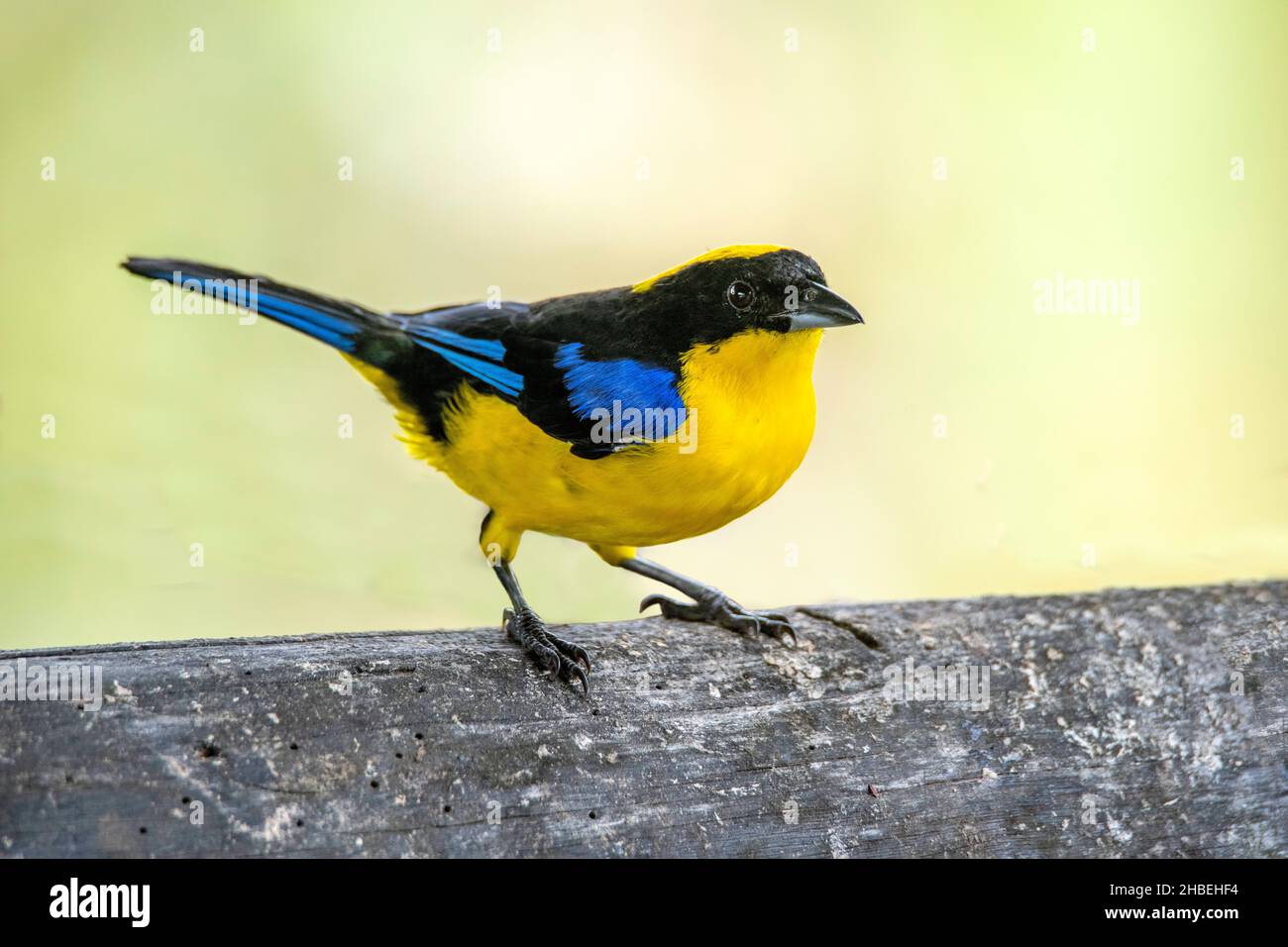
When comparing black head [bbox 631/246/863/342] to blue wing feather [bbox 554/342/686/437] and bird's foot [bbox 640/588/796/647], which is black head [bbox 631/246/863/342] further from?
bird's foot [bbox 640/588/796/647]

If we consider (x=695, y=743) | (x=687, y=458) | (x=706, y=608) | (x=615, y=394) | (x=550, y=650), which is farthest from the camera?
(x=706, y=608)

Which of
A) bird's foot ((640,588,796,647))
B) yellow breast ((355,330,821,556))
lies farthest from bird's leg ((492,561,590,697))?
bird's foot ((640,588,796,647))

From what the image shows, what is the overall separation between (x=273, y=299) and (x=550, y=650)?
1703mm

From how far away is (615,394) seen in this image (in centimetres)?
398

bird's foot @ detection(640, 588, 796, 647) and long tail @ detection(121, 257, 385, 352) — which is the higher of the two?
long tail @ detection(121, 257, 385, 352)

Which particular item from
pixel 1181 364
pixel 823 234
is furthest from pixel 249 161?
pixel 1181 364

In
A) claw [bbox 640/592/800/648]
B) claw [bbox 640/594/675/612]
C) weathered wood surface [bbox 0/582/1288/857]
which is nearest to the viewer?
weathered wood surface [bbox 0/582/1288/857]

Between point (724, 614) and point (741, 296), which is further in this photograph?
point (724, 614)

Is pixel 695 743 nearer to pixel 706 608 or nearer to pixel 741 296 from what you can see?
pixel 706 608

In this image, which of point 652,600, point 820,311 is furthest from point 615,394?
point 652,600

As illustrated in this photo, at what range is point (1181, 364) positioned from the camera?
269 inches

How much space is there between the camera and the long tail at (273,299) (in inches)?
159

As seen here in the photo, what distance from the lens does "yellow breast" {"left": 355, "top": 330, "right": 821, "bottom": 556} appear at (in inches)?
150
